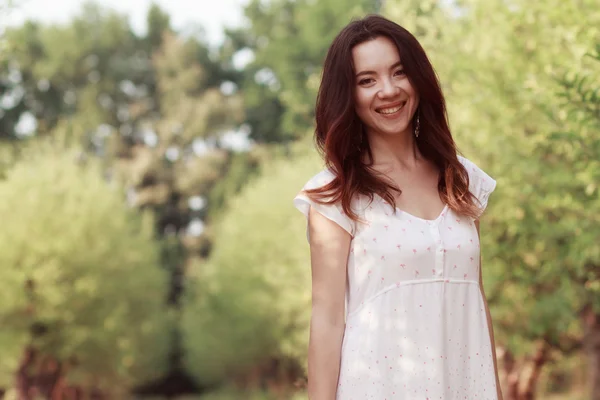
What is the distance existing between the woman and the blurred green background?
0.88 meters

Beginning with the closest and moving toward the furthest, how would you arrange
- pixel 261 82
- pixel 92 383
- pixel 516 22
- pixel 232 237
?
pixel 516 22 → pixel 92 383 → pixel 232 237 → pixel 261 82

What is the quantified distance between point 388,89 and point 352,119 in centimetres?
15

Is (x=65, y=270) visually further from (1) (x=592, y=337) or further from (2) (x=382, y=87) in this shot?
(2) (x=382, y=87)

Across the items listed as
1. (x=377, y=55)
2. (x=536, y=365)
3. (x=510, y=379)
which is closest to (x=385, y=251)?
(x=377, y=55)

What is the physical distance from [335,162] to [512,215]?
8.05 metres

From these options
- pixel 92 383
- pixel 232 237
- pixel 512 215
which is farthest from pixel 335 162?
pixel 232 237

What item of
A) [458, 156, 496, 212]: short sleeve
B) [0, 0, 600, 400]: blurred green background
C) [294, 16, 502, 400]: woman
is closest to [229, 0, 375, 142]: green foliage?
[0, 0, 600, 400]: blurred green background

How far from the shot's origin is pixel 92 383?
28531 millimetres

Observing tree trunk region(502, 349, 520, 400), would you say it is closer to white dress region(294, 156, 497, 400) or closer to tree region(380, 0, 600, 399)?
tree region(380, 0, 600, 399)

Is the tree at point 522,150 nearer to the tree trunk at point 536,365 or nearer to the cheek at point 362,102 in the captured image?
the tree trunk at point 536,365

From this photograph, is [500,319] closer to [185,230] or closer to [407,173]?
[407,173]

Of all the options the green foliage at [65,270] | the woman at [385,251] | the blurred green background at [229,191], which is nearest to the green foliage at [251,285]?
the blurred green background at [229,191]

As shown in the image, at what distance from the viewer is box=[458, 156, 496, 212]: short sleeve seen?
316 centimetres

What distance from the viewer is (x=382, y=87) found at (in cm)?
294
